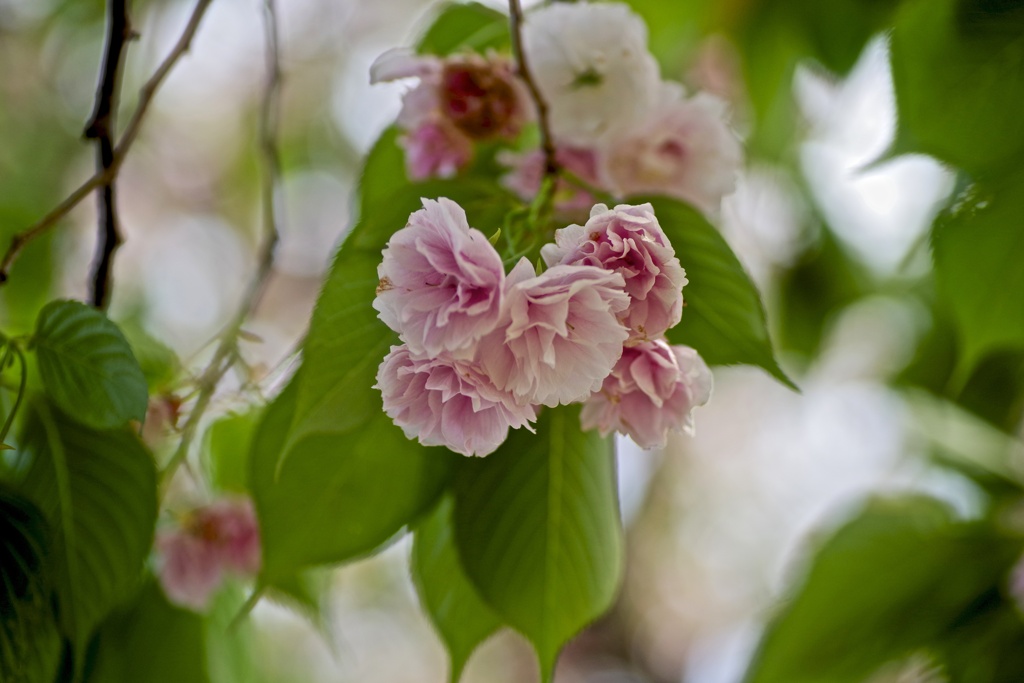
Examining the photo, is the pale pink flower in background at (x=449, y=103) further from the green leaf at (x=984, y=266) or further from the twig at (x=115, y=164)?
the green leaf at (x=984, y=266)

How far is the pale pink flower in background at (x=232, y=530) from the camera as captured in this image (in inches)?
29.8

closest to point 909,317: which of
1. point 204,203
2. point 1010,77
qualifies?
point 1010,77

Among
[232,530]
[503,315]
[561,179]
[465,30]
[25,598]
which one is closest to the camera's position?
[503,315]

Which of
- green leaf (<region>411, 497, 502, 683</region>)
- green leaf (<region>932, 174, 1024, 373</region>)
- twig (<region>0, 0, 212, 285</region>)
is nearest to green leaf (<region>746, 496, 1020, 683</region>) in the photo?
green leaf (<region>932, 174, 1024, 373</region>)

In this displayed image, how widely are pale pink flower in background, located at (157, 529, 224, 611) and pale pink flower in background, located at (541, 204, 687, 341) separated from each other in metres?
0.53

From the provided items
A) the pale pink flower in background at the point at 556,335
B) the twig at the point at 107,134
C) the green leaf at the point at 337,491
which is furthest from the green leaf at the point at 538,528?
the twig at the point at 107,134

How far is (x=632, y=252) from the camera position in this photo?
1.19 ft

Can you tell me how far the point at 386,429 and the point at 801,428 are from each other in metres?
1.98

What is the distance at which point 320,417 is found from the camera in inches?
16.3

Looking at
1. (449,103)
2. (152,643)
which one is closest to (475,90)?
(449,103)

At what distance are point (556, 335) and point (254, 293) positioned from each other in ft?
1.21

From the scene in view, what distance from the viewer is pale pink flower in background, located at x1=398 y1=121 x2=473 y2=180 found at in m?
0.59

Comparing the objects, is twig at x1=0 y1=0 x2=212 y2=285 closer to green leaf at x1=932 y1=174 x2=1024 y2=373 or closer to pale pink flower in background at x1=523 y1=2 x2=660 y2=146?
pale pink flower in background at x1=523 y1=2 x2=660 y2=146

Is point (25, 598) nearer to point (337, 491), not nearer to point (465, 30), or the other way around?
point (337, 491)
